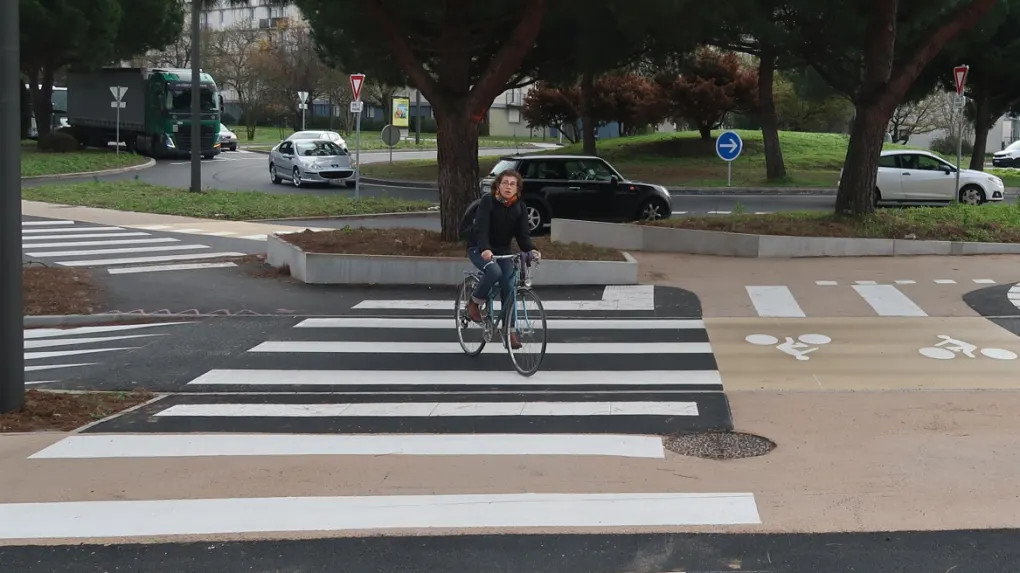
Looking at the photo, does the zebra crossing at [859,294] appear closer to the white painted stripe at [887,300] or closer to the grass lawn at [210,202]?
the white painted stripe at [887,300]

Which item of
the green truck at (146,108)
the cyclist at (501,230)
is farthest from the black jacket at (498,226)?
the green truck at (146,108)

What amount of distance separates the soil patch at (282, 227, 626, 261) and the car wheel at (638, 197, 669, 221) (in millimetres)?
6425

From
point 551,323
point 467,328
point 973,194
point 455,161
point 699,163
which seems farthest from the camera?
point 699,163

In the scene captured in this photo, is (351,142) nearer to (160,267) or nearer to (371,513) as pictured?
(160,267)

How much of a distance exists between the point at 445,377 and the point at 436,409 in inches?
47.7

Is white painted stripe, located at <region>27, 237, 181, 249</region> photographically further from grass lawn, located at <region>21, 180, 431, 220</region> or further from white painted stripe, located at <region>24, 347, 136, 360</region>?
white painted stripe, located at <region>24, 347, 136, 360</region>

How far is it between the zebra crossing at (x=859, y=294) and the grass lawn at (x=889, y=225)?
116 inches

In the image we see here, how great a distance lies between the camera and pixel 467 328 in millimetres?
10539

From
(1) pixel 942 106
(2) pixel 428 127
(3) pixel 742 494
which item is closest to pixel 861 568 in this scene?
(3) pixel 742 494

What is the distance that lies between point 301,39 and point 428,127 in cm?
2010

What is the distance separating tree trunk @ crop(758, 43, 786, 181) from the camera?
34.3 meters

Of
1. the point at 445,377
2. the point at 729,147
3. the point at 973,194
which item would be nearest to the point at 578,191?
the point at 729,147

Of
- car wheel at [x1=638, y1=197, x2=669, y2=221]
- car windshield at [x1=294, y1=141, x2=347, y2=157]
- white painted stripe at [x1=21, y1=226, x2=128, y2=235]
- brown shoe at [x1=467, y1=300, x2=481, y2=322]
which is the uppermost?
car windshield at [x1=294, y1=141, x2=347, y2=157]

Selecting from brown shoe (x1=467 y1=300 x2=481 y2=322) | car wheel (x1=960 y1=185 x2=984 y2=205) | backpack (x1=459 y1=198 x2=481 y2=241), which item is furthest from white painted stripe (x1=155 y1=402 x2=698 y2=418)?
car wheel (x1=960 y1=185 x2=984 y2=205)
